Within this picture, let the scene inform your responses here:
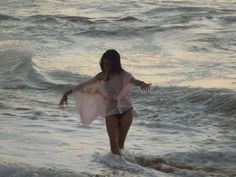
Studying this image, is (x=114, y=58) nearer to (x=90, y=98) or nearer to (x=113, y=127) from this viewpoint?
(x=90, y=98)

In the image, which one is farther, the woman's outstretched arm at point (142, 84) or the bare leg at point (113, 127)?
the bare leg at point (113, 127)

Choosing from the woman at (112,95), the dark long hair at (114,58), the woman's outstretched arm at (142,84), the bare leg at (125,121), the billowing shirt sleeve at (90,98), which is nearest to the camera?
the woman's outstretched arm at (142,84)

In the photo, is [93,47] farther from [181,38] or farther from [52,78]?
[52,78]

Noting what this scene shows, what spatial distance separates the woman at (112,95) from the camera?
826 cm

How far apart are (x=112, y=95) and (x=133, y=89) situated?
645 centimetres

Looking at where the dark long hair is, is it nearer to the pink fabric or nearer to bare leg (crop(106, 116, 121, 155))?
the pink fabric

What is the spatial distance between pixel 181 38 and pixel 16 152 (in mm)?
13777

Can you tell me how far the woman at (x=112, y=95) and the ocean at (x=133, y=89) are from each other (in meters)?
0.49

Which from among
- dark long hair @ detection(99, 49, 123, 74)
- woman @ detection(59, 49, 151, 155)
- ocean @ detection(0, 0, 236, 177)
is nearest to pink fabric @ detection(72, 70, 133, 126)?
woman @ detection(59, 49, 151, 155)

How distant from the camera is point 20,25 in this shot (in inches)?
1016

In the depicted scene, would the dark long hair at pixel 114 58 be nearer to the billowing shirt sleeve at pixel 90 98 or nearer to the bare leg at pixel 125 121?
the billowing shirt sleeve at pixel 90 98

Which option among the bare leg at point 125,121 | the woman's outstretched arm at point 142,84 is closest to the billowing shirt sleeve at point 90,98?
the bare leg at point 125,121

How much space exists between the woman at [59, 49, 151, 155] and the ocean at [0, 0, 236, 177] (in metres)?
0.49

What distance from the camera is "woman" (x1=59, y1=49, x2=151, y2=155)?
27.1 feet
